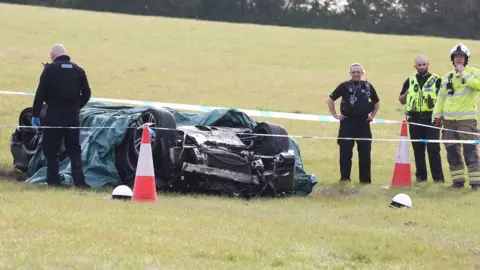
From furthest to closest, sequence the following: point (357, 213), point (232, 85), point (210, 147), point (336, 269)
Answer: point (232, 85), point (210, 147), point (357, 213), point (336, 269)

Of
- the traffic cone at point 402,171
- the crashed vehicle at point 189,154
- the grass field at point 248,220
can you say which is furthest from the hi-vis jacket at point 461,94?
the crashed vehicle at point 189,154

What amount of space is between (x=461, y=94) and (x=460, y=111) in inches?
9.3

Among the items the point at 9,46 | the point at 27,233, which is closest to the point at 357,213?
the point at 27,233

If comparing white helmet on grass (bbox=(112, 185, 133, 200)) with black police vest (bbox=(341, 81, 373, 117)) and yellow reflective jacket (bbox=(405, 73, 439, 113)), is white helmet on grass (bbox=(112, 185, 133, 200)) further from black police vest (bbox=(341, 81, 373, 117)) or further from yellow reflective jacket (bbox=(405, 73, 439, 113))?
yellow reflective jacket (bbox=(405, 73, 439, 113))

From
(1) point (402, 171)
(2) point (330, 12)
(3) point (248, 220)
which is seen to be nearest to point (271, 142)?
(1) point (402, 171)

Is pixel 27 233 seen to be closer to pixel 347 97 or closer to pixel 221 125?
pixel 221 125

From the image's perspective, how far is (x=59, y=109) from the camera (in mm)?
10734

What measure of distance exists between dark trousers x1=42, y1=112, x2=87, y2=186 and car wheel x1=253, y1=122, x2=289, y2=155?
2386 mm

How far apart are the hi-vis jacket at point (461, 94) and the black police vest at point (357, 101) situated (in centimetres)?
124

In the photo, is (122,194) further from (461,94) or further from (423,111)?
(423,111)

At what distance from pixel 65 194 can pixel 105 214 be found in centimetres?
182

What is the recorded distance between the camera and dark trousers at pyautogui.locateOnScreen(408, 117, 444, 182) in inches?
497

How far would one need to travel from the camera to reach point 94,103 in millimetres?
12547

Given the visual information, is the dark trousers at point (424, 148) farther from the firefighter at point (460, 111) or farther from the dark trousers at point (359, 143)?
the dark trousers at point (359, 143)
